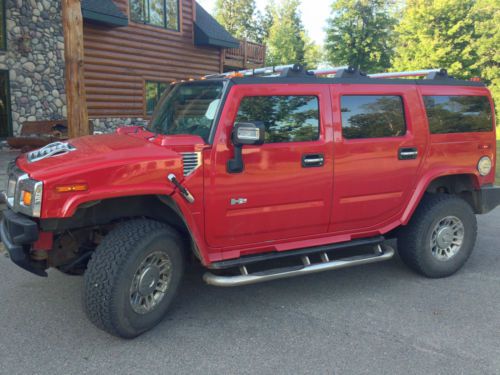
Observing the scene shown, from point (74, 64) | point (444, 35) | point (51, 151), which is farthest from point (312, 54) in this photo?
point (51, 151)

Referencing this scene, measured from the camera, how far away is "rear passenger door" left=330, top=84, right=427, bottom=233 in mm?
4289

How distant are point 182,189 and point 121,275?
768 millimetres

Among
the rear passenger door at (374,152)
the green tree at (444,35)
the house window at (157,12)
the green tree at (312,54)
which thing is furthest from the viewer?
the green tree at (312,54)

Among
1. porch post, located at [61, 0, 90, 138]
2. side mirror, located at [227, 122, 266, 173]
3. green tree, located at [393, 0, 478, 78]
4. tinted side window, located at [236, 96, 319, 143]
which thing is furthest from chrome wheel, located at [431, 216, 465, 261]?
green tree, located at [393, 0, 478, 78]

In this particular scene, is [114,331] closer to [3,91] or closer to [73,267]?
[73,267]

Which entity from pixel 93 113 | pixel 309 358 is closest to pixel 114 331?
pixel 309 358

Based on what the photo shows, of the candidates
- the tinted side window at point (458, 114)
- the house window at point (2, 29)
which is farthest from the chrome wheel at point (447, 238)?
the house window at point (2, 29)

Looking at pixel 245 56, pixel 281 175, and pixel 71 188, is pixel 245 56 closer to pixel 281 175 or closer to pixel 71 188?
pixel 281 175

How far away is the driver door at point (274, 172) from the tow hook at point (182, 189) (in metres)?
0.16

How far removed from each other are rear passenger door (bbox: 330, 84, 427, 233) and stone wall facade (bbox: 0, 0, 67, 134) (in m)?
10.5

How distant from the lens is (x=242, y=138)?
3545 mm

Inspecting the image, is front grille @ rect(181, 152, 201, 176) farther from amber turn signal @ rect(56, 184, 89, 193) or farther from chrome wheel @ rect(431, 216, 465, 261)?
chrome wheel @ rect(431, 216, 465, 261)

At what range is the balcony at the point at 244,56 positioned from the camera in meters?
19.1

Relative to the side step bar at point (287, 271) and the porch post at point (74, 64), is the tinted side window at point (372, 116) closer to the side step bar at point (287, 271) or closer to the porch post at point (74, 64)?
the side step bar at point (287, 271)
